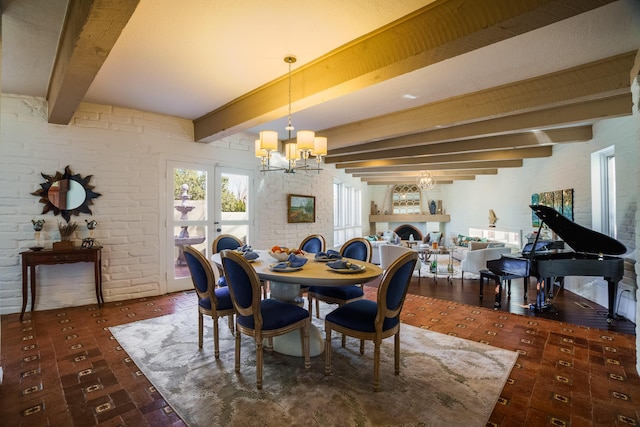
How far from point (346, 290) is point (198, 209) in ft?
9.77

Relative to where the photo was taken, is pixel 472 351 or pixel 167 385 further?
pixel 472 351

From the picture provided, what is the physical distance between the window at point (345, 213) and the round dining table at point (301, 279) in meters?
5.12

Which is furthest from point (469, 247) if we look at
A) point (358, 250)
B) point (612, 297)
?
point (358, 250)

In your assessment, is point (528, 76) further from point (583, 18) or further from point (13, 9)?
point (13, 9)

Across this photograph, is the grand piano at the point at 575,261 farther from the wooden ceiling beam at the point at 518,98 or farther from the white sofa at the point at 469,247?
the white sofa at the point at 469,247

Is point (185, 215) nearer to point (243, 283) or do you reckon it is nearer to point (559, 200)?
point (243, 283)

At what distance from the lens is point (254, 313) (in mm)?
2201

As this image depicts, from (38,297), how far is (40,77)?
2559 millimetres

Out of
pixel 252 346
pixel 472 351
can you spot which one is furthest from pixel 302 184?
pixel 472 351

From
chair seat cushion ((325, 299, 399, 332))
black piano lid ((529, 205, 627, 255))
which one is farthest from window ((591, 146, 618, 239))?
chair seat cushion ((325, 299, 399, 332))

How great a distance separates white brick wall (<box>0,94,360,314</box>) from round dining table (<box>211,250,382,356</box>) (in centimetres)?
195

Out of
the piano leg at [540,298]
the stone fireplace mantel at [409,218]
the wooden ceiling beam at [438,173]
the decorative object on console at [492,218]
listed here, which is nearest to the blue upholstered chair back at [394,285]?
the piano leg at [540,298]

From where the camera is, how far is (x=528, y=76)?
3027 millimetres

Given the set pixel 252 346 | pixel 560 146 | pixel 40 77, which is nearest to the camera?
pixel 252 346
